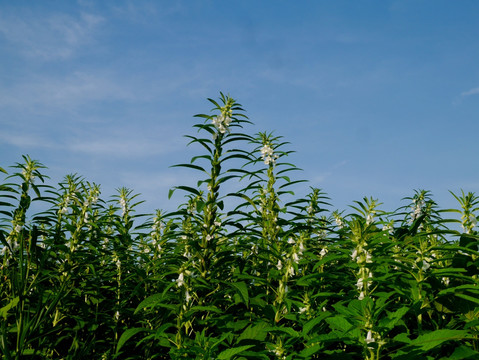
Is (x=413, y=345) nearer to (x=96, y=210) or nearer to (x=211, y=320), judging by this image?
(x=211, y=320)

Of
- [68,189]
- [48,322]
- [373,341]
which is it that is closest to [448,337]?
[373,341]

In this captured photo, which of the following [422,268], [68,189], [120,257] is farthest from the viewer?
[68,189]

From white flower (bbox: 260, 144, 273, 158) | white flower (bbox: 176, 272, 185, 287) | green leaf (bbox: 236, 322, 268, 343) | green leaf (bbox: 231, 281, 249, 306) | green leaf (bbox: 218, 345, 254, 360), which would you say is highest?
white flower (bbox: 260, 144, 273, 158)

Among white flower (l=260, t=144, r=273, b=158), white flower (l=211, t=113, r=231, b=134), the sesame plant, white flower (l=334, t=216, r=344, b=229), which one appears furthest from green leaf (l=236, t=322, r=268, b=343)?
white flower (l=334, t=216, r=344, b=229)

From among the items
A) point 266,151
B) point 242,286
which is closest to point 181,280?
point 242,286

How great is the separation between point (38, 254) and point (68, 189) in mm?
1238

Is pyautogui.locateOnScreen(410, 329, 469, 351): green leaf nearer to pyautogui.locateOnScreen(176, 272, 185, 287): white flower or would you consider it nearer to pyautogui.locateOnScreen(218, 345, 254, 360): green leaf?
pyautogui.locateOnScreen(218, 345, 254, 360): green leaf

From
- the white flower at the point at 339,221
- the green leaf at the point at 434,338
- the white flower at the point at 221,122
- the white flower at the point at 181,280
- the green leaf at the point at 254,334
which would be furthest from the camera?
the white flower at the point at 339,221

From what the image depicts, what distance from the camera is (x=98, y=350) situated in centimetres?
546

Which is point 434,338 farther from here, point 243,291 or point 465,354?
point 243,291

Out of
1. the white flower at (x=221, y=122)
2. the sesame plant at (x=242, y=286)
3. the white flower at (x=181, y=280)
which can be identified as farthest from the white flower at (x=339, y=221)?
the white flower at (x=181, y=280)

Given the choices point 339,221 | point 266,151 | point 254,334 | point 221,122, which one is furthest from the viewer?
point 339,221

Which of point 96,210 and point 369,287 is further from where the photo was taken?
point 96,210

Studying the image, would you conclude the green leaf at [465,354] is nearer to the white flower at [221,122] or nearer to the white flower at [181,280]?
the white flower at [181,280]
